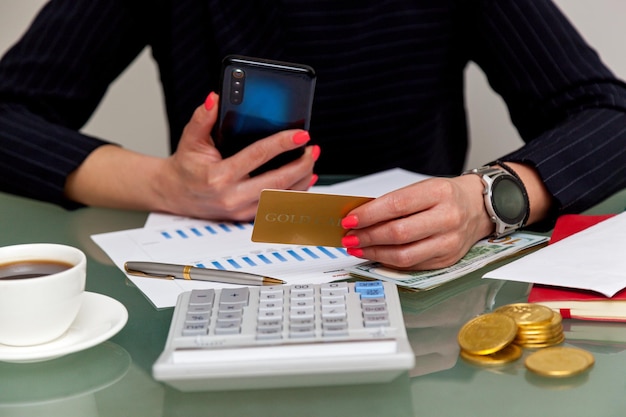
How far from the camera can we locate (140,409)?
0.64 metres

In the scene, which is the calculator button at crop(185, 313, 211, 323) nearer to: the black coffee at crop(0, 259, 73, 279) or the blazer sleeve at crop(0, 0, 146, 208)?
the black coffee at crop(0, 259, 73, 279)

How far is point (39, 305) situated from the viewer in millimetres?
691

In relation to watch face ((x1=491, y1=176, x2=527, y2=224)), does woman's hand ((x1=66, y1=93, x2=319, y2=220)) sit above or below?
below

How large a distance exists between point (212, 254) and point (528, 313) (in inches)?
15.7

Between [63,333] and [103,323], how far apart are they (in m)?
0.04

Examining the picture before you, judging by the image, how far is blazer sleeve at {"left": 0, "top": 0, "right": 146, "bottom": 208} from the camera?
1264 mm

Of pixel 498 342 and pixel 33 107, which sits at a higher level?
pixel 498 342

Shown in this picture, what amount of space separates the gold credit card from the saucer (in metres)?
0.18

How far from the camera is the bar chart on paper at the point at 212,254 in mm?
885

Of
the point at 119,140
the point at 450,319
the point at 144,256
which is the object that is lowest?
the point at 119,140

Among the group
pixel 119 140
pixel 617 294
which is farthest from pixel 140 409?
pixel 119 140

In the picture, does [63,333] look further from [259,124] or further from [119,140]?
[119,140]

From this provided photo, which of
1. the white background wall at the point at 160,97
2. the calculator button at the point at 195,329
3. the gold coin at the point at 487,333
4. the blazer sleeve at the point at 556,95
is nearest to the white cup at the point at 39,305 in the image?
the calculator button at the point at 195,329

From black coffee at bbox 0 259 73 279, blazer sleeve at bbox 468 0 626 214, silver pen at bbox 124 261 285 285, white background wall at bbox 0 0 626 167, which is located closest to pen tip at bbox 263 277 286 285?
silver pen at bbox 124 261 285 285
